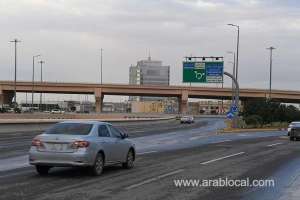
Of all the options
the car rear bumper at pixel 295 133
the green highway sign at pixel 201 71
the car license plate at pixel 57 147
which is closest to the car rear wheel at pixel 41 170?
the car license plate at pixel 57 147

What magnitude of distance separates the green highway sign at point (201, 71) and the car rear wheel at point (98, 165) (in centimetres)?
4678

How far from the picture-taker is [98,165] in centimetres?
1686

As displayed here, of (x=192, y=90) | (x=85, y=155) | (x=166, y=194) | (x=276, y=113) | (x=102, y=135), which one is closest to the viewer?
(x=166, y=194)

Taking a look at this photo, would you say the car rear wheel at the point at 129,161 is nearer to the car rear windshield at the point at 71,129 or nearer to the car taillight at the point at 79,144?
the car rear windshield at the point at 71,129

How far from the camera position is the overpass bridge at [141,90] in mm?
138750

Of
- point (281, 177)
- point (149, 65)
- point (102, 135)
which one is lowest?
point (281, 177)

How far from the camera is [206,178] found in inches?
665

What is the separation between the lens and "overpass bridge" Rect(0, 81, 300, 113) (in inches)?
5463

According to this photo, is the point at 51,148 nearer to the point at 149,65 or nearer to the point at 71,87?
the point at 71,87

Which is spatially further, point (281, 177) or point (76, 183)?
point (281, 177)

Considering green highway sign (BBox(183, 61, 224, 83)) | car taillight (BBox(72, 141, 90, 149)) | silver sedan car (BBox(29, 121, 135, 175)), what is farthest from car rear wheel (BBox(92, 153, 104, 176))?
green highway sign (BBox(183, 61, 224, 83))

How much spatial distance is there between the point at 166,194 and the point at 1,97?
5275 inches

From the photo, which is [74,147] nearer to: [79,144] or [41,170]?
[79,144]

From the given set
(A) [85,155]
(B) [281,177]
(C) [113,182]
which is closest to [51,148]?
(A) [85,155]
